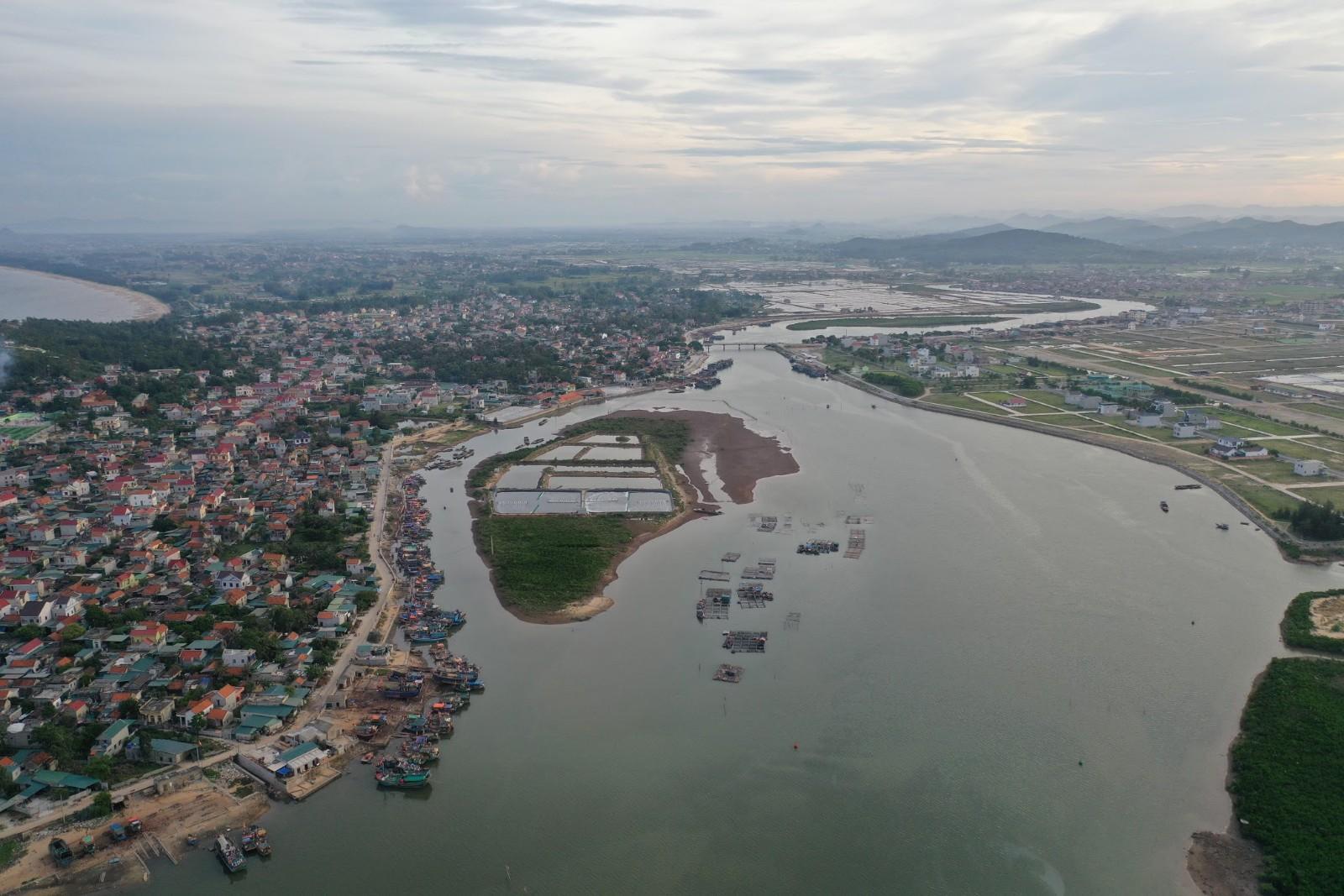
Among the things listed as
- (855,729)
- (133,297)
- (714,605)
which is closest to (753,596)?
(714,605)

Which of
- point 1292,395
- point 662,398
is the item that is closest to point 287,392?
point 662,398

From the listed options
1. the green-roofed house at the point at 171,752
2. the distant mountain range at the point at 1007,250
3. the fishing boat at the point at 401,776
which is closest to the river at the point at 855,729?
the fishing boat at the point at 401,776

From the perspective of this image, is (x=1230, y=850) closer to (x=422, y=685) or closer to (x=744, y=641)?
(x=744, y=641)

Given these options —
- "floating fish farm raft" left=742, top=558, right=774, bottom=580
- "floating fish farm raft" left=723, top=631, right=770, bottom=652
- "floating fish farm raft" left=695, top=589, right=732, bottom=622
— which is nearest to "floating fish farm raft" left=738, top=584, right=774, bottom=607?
"floating fish farm raft" left=695, top=589, right=732, bottom=622

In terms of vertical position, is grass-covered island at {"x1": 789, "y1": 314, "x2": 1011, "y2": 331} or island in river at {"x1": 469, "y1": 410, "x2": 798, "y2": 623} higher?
grass-covered island at {"x1": 789, "y1": 314, "x2": 1011, "y2": 331}

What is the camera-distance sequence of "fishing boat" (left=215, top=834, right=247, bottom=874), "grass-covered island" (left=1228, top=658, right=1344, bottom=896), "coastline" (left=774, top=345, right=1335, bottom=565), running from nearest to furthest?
"grass-covered island" (left=1228, top=658, right=1344, bottom=896) → "fishing boat" (left=215, top=834, right=247, bottom=874) → "coastline" (left=774, top=345, right=1335, bottom=565)

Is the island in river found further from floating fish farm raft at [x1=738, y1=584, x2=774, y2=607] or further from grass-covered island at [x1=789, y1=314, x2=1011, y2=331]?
grass-covered island at [x1=789, y1=314, x2=1011, y2=331]
